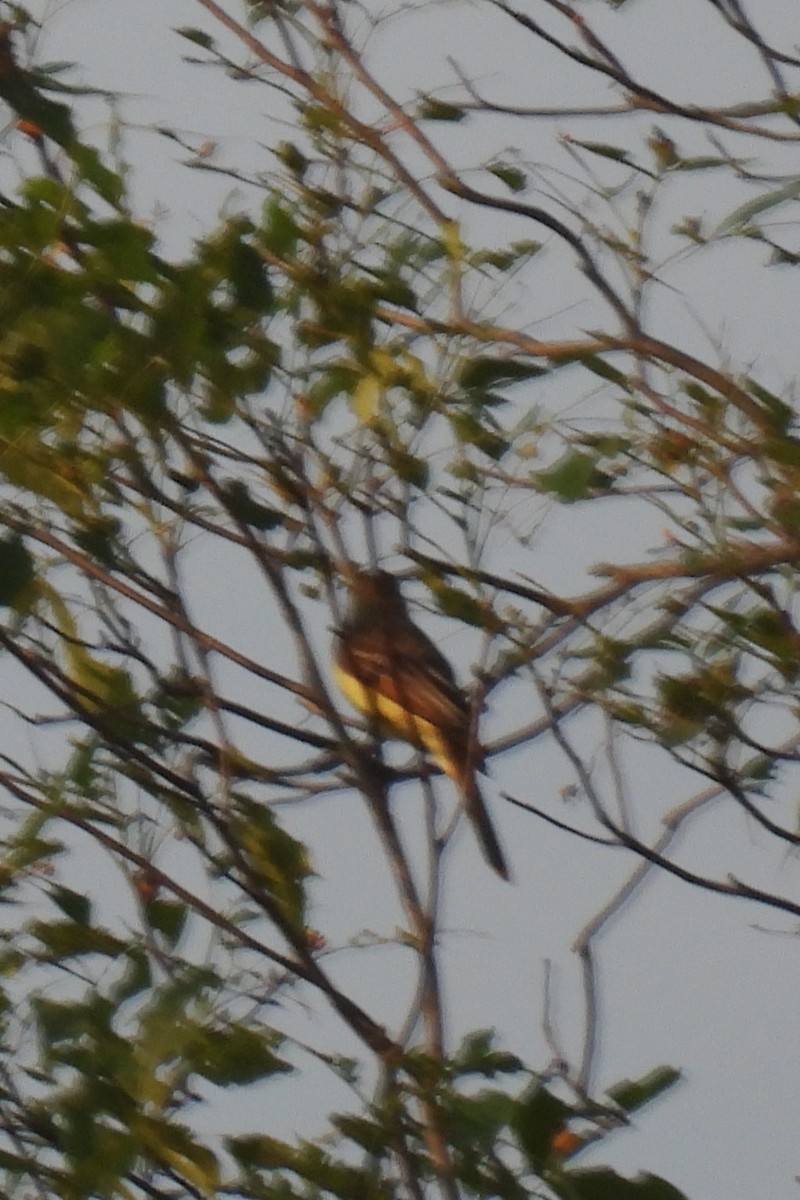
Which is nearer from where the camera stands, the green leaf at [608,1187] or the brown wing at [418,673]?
the green leaf at [608,1187]

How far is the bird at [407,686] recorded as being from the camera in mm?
2680

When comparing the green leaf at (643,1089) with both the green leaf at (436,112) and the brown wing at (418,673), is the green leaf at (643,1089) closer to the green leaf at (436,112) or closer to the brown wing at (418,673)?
the brown wing at (418,673)

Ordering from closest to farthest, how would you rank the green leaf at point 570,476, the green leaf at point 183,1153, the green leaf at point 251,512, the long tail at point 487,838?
the green leaf at point 183,1153 → the green leaf at point 570,476 → the green leaf at point 251,512 → the long tail at point 487,838

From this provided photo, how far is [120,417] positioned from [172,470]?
263 mm

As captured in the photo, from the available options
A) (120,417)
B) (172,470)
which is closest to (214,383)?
(120,417)

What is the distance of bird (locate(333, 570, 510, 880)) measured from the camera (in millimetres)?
2680

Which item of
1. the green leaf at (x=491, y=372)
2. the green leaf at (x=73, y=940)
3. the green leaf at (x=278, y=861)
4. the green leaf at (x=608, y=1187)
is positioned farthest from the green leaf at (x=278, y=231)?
the green leaf at (x=608, y=1187)

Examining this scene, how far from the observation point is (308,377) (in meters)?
2.58

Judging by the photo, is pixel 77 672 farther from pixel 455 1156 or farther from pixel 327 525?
pixel 455 1156

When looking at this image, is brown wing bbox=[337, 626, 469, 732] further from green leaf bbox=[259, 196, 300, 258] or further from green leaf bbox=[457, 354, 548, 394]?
green leaf bbox=[259, 196, 300, 258]

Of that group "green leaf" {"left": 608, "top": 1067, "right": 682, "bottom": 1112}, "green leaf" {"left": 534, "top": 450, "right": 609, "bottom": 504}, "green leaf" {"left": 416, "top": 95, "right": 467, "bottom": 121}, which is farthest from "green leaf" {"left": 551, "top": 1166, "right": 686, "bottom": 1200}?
"green leaf" {"left": 416, "top": 95, "right": 467, "bottom": 121}

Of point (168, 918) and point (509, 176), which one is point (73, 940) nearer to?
point (168, 918)

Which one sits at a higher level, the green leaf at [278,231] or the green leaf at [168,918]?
the green leaf at [278,231]

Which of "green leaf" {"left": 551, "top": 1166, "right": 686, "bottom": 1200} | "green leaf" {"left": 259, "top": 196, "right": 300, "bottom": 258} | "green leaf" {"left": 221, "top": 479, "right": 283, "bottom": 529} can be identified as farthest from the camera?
"green leaf" {"left": 221, "top": 479, "right": 283, "bottom": 529}
